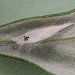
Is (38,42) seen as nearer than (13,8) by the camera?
Yes


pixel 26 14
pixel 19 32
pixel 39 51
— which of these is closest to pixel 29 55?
pixel 39 51

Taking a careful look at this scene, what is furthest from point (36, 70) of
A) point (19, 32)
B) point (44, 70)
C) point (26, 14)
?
point (26, 14)

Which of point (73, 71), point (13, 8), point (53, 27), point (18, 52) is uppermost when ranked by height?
point (13, 8)

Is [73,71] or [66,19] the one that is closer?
[73,71]

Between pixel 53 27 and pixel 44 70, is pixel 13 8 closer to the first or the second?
pixel 53 27

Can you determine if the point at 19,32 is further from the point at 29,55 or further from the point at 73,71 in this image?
the point at 73,71

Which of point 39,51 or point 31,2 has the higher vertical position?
point 31,2

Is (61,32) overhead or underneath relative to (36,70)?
overhead

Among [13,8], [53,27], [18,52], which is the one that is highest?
[13,8]
